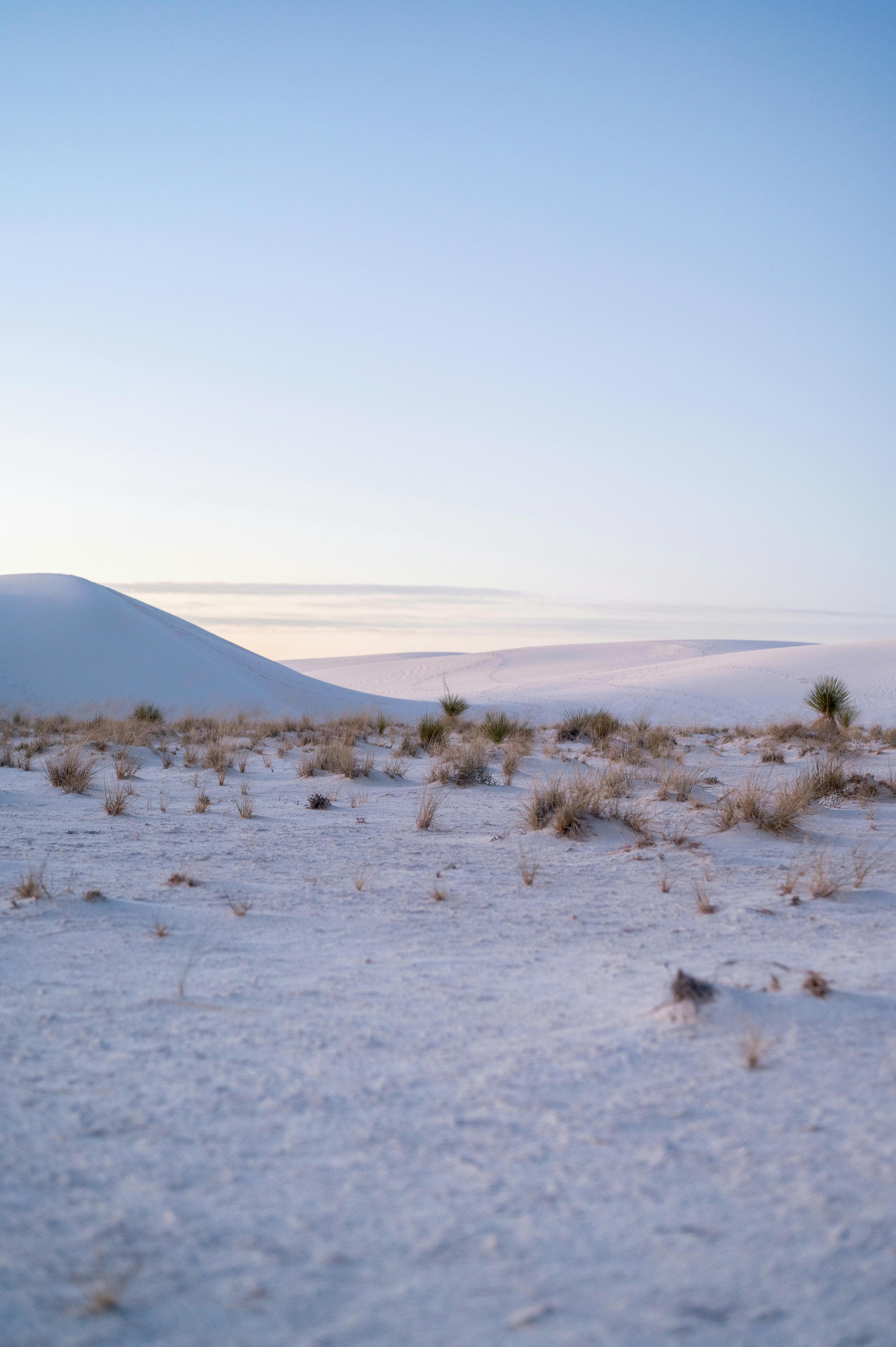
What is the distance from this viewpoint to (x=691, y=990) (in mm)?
2645

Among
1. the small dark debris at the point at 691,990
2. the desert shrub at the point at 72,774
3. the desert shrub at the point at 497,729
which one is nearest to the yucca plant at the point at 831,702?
the desert shrub at the point at 497,729

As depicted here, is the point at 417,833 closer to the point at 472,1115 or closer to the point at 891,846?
the point at 891,846

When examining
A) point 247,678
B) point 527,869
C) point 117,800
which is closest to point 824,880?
point 527,869

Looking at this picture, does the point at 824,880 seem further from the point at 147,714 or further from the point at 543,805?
the point at 147,714

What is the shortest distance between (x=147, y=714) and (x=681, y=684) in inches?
1109

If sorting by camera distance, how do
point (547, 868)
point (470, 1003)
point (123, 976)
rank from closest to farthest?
1. point (470, 1003)
2. point (123, 976)
3. point (547, 868)

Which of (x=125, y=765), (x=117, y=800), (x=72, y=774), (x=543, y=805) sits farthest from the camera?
(x=125, y=765)

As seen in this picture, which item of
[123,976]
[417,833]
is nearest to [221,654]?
[417,833]

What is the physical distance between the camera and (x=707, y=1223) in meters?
1.66

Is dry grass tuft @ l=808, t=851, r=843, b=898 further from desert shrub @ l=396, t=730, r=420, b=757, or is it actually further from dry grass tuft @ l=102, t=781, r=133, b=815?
desert shrub @ l=396, t=730, r=420, b=757

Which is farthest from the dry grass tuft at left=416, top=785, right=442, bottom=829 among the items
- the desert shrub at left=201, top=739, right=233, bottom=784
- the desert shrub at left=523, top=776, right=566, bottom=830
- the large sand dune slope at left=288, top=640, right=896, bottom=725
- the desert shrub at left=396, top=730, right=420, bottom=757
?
the large sand dune slope at left=288, top=640, right=896, bottom=725

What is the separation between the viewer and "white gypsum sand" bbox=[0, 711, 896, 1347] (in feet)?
4.80

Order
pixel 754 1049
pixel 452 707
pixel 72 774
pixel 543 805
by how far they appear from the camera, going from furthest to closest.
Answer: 1. pixel 452 707
2. pixel 72 774
3. pixel 543 805
4. pixel 754 1049

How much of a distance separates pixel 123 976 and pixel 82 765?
6.18 m
